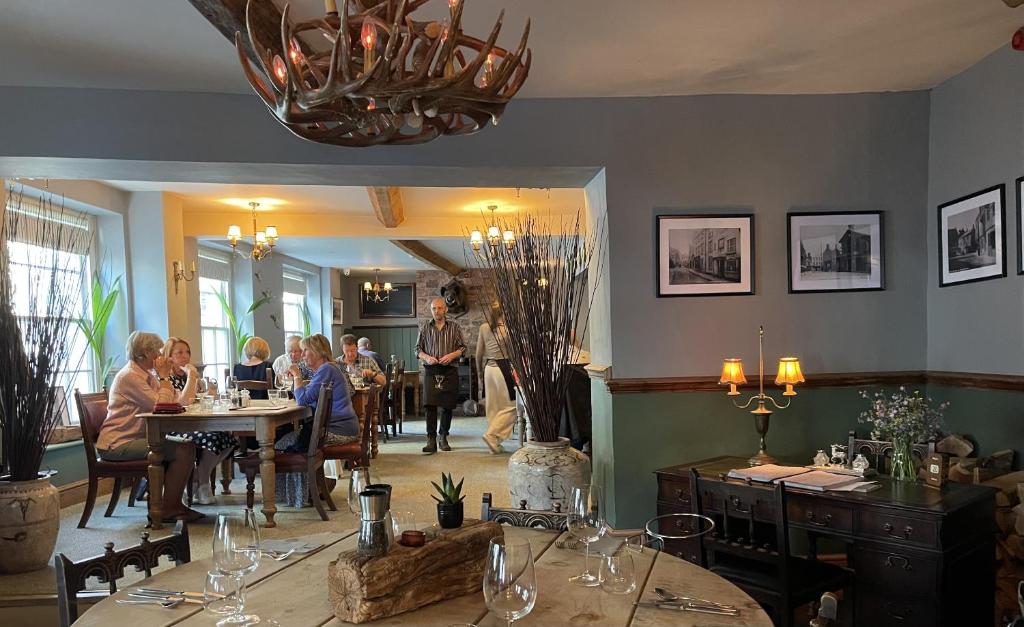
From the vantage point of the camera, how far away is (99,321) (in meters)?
6.12

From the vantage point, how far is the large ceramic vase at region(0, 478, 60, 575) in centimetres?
382

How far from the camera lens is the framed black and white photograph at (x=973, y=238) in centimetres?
332

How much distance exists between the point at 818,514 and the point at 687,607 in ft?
5.21

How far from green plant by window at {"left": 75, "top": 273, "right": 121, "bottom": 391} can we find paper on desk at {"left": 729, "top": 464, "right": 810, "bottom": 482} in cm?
520

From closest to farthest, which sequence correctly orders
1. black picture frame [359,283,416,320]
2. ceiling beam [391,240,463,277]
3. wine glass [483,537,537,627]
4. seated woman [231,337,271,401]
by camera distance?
wine glass [483,537,537,627] → seated woman [231,337,271,401] → ceiling beam [391,240,463,277] → black picture frame [359,283,416,320]

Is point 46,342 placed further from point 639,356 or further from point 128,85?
point 639,356

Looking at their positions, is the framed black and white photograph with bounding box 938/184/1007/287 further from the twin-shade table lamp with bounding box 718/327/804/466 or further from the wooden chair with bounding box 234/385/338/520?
the wooden chair with bounding box 234/385/338/520

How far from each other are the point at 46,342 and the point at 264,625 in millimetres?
3136

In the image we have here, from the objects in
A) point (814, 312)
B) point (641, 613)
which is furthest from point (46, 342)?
point (814, 312)

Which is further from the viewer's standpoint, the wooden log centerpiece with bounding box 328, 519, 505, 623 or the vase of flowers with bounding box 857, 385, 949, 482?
the vase of flowers with bounding box 857, 385, 949, 482

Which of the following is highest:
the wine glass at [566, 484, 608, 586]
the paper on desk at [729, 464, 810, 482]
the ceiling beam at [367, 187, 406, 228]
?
the ceiling beam at [367, 187, 406, 228]

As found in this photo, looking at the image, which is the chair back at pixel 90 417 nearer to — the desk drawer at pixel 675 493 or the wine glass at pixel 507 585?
the desk drawer at pixel 675 493

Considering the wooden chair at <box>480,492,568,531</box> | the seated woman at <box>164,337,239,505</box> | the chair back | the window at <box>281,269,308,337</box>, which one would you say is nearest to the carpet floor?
the seated woman at <box>164,337,239,505</box>

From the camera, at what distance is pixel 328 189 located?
6453mm
